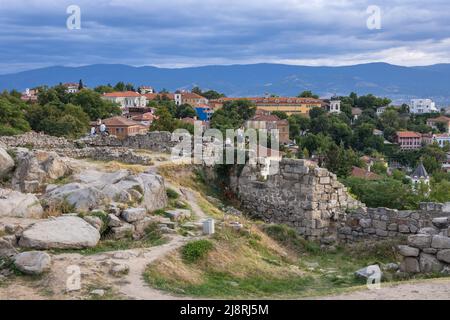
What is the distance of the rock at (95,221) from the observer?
437 inches

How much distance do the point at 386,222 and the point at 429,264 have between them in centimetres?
354

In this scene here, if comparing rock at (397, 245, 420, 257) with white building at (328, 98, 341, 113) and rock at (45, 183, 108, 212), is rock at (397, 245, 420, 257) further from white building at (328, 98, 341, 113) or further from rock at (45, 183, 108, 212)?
white building at (328, 98, 341, 113)

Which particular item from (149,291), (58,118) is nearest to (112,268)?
(149,291)

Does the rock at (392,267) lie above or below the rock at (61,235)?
below

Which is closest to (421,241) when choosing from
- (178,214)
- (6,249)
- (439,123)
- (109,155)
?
(178,214)

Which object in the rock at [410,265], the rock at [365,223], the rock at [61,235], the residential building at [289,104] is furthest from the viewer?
the residential building at [289,104]

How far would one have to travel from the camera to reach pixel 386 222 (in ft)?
46.2

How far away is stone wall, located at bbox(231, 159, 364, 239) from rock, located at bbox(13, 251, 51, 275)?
7.83 meters

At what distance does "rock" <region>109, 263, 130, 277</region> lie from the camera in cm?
909

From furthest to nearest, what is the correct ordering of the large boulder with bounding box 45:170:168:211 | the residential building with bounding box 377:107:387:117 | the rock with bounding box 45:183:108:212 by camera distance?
the residential building with bounding box 377:107:387:117 → the large boulder with bounding box 45:170:168:211 → the rock with bounding box 45:183:108:212

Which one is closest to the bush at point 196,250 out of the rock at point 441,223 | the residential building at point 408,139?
the rock at point 441,223

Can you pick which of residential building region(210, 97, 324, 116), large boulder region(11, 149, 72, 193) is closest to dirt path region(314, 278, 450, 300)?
large boulder region(11, 149, 72, 193)

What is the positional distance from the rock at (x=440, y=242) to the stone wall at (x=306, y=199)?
446 cm

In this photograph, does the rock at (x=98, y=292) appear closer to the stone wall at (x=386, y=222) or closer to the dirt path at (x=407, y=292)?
the dirt path at (x=407, y=292)
